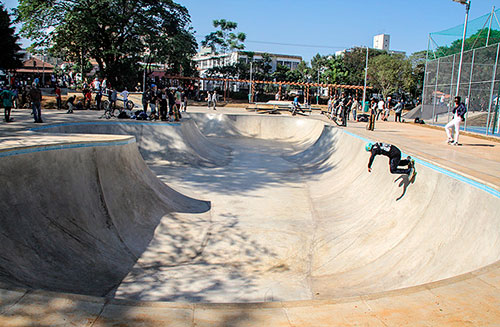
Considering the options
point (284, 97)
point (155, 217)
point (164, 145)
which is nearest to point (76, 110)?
point (164, 145)

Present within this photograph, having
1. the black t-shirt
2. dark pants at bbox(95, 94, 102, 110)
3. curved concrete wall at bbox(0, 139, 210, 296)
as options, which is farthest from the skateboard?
dark pants at bbox(95, 94, 102, 110)

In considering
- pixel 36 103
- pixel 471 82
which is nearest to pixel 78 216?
pixel 36 103

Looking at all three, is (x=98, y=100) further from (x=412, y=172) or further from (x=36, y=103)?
(x=412, y=172)

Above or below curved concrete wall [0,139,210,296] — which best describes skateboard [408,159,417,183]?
above

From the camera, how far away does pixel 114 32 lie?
37.3m

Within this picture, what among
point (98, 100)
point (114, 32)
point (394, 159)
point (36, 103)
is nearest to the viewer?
point (394, 159)

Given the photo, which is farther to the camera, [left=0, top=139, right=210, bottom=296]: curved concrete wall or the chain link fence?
the chain link fence

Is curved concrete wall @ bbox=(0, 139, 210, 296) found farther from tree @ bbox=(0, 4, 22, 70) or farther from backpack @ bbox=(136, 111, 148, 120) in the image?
tree @ bbox=(0, 4, 22, 70)

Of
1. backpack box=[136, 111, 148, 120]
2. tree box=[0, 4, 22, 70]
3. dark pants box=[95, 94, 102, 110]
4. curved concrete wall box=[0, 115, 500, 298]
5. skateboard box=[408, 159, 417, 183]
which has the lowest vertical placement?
curved concrete wall box=[0, 115, 500, 298]

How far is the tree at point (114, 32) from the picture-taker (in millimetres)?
33844

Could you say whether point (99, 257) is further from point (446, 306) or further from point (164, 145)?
point (164, 145)

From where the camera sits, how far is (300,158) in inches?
736

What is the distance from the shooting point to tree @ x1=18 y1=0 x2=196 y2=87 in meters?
33.8

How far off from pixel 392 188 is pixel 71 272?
6.79 meters
